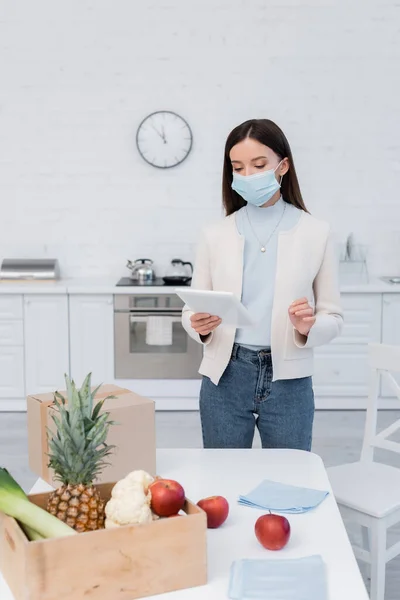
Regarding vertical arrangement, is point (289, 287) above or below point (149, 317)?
above

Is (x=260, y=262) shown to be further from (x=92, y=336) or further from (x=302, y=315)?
(x=92, y=336)

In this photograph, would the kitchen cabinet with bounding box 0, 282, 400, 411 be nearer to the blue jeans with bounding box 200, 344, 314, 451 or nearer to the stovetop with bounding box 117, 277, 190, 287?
the stovetop with bounding box 117, 277, 190, 287

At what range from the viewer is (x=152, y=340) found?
4.71 meters

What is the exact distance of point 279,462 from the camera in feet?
6.51

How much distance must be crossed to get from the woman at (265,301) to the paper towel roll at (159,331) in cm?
246

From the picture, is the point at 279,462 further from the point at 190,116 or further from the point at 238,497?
the point at 190,116

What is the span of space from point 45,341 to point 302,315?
297cm

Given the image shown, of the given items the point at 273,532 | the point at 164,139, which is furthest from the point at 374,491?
the point at 164,139

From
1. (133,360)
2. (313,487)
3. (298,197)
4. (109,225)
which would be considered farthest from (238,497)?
(109,225)

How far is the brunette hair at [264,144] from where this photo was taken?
214 cm

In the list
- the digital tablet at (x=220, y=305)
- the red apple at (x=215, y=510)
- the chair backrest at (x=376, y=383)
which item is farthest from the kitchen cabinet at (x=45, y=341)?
the red apple at (x=215, y=510)

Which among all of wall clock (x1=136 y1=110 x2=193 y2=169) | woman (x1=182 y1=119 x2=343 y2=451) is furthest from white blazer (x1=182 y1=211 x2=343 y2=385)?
wall clock (x1=136 y1=110 x2=193 y2=169)

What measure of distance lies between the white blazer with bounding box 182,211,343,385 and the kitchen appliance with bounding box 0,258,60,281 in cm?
277

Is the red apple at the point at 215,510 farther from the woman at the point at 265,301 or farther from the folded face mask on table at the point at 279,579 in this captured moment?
the woman at the point at 265,301
